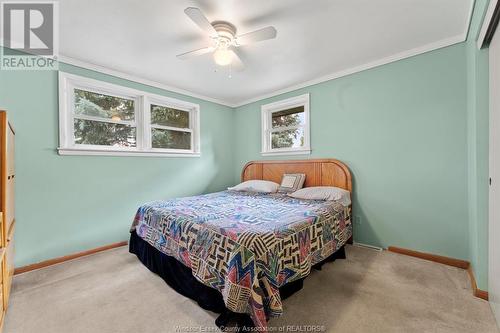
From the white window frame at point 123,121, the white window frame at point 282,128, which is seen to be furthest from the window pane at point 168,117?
the white window frame at point 282,128

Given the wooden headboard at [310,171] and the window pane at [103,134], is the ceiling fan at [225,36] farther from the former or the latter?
the wooden headboard at [310,171]

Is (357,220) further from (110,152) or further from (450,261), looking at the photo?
(110,152)

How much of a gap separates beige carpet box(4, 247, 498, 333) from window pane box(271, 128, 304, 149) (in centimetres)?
207

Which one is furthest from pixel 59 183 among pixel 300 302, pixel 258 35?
pixel 300 302

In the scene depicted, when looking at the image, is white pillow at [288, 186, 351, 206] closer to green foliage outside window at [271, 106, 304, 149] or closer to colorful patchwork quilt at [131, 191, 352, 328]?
colorful patchwork quilt at [131, 191, 352, 328]

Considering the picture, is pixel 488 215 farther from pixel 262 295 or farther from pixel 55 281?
pixel 55 281

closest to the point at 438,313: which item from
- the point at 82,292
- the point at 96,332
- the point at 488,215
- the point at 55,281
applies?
the point at 488,215

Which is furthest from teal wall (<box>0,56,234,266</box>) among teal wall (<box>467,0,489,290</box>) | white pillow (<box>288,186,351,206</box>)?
teal wall (<box>467,0,489,290</box>)

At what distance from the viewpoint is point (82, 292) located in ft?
6.32

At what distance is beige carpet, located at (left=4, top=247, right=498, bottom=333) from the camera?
1507 mm

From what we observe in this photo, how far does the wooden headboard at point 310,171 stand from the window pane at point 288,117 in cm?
72

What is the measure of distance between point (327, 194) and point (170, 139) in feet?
8.92

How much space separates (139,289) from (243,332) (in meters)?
1.13

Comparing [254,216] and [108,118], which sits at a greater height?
[108,118]
